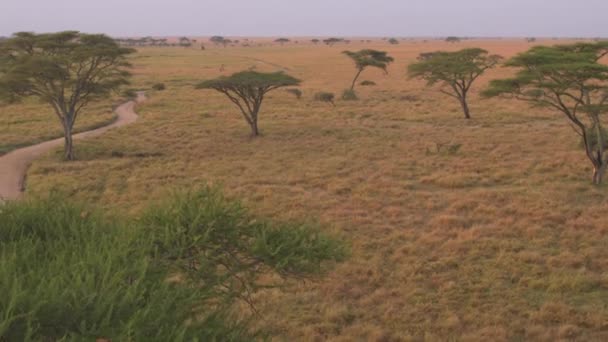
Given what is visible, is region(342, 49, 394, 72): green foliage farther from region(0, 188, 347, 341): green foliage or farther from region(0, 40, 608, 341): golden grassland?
region(0, 188, 347, 341): green foliage

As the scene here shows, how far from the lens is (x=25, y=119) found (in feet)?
116

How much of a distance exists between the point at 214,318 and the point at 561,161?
18404 mm

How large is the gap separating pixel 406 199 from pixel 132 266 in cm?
1209

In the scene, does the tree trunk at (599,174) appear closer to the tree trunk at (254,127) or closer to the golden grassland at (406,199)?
the golden grassland at (406,199)

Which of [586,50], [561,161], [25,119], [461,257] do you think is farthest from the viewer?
[25,119]

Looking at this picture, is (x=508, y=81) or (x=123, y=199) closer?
(x=123, y=199)

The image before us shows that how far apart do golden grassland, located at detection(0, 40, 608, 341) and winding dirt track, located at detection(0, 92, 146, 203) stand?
851 millimetres

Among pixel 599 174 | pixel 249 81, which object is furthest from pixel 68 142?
pixel 599 174

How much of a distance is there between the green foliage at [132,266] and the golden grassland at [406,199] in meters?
2.48

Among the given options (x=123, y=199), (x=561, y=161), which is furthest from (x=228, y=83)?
(x=561, y=161)

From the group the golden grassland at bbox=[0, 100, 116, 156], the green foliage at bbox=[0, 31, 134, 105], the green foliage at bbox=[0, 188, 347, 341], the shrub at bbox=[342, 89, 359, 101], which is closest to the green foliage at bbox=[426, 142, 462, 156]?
the green foliage at bbox=[0, 31, 134, 105]

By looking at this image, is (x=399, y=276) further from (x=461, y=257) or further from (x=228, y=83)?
(x=228, y=83)

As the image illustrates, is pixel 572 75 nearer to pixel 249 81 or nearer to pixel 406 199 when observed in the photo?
pixel 406 199

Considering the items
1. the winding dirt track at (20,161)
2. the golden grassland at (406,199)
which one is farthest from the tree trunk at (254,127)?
the winding dirt track at (20,161)
